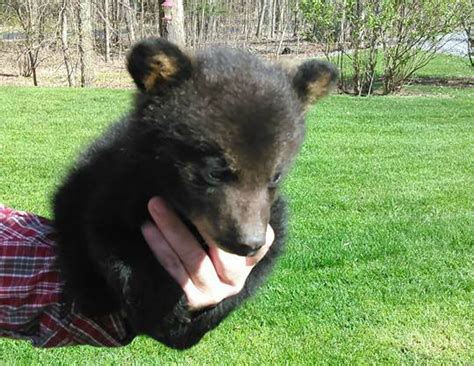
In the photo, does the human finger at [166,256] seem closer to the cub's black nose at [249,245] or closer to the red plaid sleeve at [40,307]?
the cub's black nose at [249,245]

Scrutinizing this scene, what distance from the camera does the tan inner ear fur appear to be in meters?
1.82

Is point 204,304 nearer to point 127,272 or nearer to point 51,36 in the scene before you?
point 127,272

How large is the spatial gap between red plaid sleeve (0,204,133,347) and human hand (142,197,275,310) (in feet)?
0.97

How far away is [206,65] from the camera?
188 centimetres

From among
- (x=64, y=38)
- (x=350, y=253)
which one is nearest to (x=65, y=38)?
(x=64, y=38)

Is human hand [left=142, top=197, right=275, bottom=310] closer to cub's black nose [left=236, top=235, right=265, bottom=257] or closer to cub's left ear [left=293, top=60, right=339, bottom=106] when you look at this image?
cub's black nose [left=236, top=235, right=265, bottom=257]

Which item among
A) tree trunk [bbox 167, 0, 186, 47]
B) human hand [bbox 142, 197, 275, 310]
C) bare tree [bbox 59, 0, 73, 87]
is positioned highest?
human hand [bbox 142, 197, 275, 310]

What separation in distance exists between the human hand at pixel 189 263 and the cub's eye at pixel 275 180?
0.19 meters

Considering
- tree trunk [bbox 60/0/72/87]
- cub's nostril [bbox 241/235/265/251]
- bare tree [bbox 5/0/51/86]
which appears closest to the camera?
cub's nostril [bbox 241/235/265/251]

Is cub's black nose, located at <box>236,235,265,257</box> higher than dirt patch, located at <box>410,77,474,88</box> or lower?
higher

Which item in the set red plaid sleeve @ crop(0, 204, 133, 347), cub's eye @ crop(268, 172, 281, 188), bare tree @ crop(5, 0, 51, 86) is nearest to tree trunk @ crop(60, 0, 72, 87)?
bare tree @ crop(5, 0, 51, 86)

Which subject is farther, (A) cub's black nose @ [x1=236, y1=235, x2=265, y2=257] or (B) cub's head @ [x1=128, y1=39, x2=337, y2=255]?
(B) cub's head @ [x1=128, y1=39, x2=337, y2=255]

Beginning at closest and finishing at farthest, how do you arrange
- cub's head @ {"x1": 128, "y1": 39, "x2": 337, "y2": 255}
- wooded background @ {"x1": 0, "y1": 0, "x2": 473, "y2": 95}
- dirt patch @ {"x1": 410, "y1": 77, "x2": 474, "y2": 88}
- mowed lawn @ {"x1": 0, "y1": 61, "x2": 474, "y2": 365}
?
cub's head @ {"x1": 128, "y1": 39, "x2": 337, "y2": 255}
mowed lawn @ {"x1": 0, "y1": 61, "x2": 474, "y2": 365}
wooded background @ {"x1": 0, "y1": 0, "x2": 473, "y2": 95}
dirt patch @ {"x1": 410, "y1": 77, "x2": 474, "y2": 88}

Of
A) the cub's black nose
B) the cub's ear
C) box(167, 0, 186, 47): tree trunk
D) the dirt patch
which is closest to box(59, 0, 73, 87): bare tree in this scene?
box(167, 0, 186, 47): tree trunk
